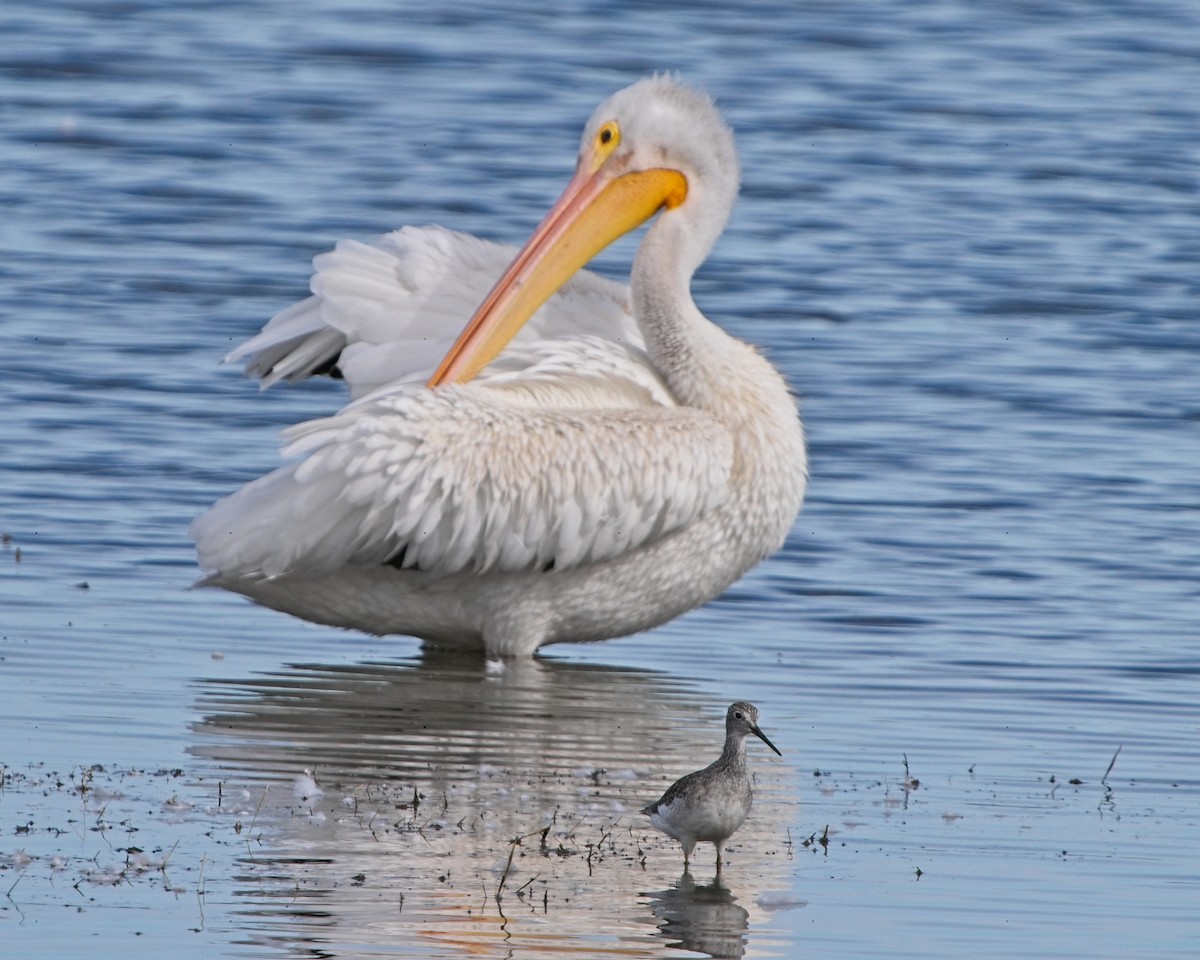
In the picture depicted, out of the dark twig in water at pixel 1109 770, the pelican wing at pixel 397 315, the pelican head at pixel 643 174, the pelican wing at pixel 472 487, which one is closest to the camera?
the dark twig in water at pixel 1109 770

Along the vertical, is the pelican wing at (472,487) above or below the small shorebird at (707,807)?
above

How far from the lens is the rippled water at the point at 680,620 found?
191 inches

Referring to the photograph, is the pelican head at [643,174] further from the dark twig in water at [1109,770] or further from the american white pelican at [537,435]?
the dark twig in water at [1109,770]

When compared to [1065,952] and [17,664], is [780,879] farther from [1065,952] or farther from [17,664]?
[17,664]

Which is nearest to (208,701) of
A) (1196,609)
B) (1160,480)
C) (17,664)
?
(17,664)

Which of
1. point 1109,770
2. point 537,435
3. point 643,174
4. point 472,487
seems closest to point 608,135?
point 643,174

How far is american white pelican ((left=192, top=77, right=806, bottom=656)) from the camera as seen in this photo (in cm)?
665

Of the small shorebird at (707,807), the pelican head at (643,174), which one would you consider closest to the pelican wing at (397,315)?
the pelican head at (643,174)

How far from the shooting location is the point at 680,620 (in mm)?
7785

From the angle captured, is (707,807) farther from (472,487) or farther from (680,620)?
(680,620)

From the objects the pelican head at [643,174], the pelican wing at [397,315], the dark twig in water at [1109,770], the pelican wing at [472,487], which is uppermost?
the pelican head at [643,174]

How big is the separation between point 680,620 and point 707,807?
9.61ft

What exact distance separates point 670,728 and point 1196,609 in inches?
83.2

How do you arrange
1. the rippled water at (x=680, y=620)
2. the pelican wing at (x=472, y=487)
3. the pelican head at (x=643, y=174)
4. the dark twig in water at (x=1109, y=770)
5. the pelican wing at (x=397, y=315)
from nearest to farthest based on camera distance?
1. the rippled water at (x=680, y=620)
2. the dark twig in water at (x=1109, y=770)
3. the pelican wing at (x=472, y=487)
4. the pelican wing at (x=397, y=315)
5. the pelican head at (x=643, y=174)
